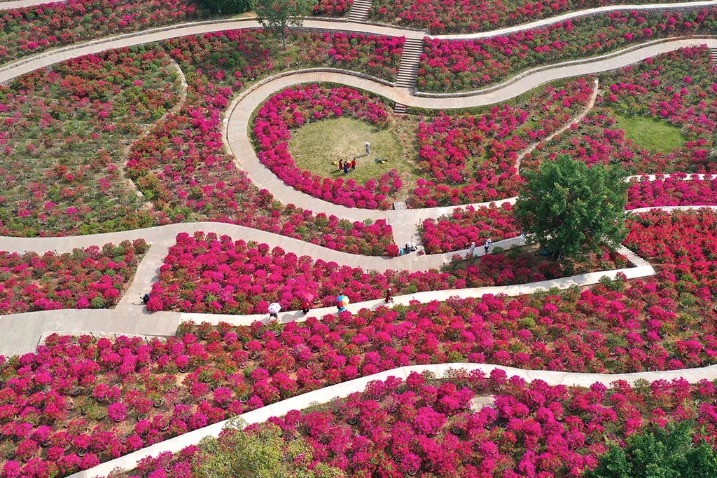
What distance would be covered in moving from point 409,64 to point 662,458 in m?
40.4

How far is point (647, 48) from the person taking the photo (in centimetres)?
5266

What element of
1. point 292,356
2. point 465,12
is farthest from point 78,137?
point 465,12

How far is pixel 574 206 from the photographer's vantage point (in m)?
29.4

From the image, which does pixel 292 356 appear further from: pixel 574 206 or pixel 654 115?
pixel 654 115

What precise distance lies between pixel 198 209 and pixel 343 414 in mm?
19807

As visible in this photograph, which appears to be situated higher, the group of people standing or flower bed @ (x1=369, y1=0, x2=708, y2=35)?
flower bed @ (x1=369, y1=0, x2=708, y2=35)

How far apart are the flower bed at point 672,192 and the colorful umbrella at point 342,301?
21.4 metres

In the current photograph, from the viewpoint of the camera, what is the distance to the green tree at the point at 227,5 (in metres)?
53.6

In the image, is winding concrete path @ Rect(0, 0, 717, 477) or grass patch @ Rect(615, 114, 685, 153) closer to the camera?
winding concrete path @ Rect(0, 0, 717, 477)

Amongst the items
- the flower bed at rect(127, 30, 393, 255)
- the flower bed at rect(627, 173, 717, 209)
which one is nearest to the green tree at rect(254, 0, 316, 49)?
the flower bed at rect(127, 30, 393, 255)

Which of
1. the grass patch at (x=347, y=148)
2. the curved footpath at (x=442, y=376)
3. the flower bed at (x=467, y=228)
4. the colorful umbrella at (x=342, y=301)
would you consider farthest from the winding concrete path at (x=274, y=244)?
the grass patch at (x=347, y=148)

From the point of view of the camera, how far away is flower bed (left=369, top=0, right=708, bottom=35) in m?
52.0

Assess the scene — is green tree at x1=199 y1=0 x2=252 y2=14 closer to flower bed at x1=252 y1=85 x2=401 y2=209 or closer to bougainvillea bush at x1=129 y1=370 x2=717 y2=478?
flower bed at x1=252 y1=85 x2=401 y2=209

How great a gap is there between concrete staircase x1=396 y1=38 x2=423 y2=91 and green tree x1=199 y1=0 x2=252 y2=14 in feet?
57.2
